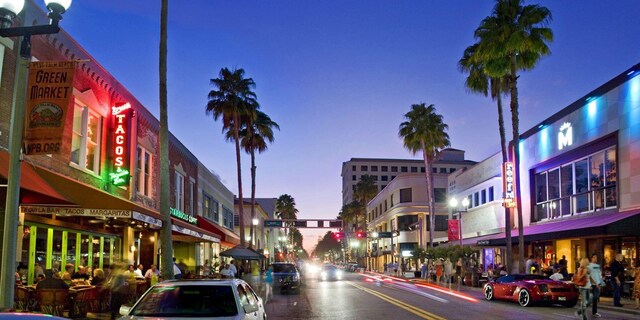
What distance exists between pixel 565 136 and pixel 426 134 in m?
26.1

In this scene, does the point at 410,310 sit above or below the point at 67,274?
below

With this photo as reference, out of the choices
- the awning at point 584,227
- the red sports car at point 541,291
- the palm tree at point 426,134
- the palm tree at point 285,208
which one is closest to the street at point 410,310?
the red sports car at point 541,291

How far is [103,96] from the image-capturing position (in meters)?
20.5

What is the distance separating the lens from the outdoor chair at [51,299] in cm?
1423

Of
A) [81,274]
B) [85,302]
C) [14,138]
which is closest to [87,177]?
[81,274]

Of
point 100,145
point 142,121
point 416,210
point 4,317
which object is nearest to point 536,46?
point 142,121

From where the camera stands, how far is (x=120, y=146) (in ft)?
68.6

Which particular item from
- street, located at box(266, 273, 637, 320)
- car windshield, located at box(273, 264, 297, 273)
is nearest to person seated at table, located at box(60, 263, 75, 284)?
street, located at box(266, 273, 637, 320)

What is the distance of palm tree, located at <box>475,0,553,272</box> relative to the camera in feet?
98.2

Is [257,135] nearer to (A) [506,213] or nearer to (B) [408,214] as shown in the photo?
(A) [506,213]

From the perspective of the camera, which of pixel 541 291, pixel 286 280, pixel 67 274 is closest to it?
pixel 67 274

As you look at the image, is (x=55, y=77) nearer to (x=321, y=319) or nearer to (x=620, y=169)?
(x=321, y=319)

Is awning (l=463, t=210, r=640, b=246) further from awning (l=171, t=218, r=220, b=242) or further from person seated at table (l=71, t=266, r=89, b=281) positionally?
person seated at table (l=71, t=266, r=89, b=281)

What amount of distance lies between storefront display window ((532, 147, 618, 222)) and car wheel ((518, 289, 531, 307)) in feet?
22.3
